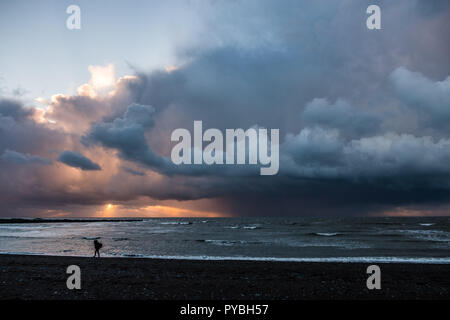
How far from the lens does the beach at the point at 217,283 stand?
1220 centimetres

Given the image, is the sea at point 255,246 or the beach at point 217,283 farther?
the sea at point 255,246

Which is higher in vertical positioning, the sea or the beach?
the beach

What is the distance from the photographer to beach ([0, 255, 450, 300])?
1220cm

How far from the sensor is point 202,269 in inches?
733

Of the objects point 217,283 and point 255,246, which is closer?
point 217,283

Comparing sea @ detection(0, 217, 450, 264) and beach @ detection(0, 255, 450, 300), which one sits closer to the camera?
beach @ detection(0, 255, 450, 300)

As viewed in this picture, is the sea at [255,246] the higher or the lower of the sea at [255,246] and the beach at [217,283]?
the lower

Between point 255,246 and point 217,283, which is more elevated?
point 217,283

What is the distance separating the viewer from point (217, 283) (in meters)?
14.4
